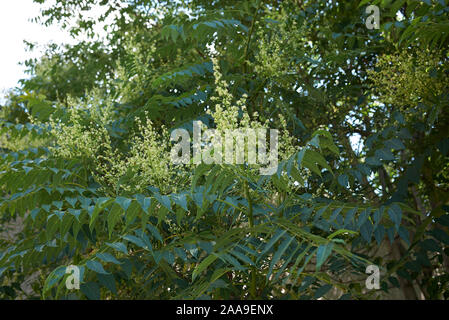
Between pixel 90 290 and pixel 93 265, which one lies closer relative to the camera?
pixel 93 265

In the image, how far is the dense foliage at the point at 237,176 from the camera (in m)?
1.92

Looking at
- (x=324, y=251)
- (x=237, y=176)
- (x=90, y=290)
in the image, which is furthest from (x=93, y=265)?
(x=324, y=251)

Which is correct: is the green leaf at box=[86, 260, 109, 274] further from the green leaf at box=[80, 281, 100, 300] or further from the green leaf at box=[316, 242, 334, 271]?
the green leaf at box=[316, 242, 334, 271]

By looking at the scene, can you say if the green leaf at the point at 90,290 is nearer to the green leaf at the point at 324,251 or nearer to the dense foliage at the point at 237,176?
the dense foliage at the point at 237,176

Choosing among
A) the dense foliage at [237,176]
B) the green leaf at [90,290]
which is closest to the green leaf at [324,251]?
the dense foliage at [237,176]

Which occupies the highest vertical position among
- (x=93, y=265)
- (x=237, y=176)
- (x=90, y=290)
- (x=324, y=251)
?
(x=237, y=176)

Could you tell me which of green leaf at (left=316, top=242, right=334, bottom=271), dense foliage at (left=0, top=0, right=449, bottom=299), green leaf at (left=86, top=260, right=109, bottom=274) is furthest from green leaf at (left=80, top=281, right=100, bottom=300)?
green leaf at (left=316, top=242, right=334, bottom=271)

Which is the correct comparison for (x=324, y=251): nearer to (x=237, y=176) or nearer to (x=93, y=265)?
(x=237, y=176)

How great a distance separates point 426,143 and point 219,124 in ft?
6.18

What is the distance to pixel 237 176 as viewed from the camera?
5.82 feet

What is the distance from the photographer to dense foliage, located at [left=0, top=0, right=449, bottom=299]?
1915 mm

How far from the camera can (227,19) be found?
3.13 metres
